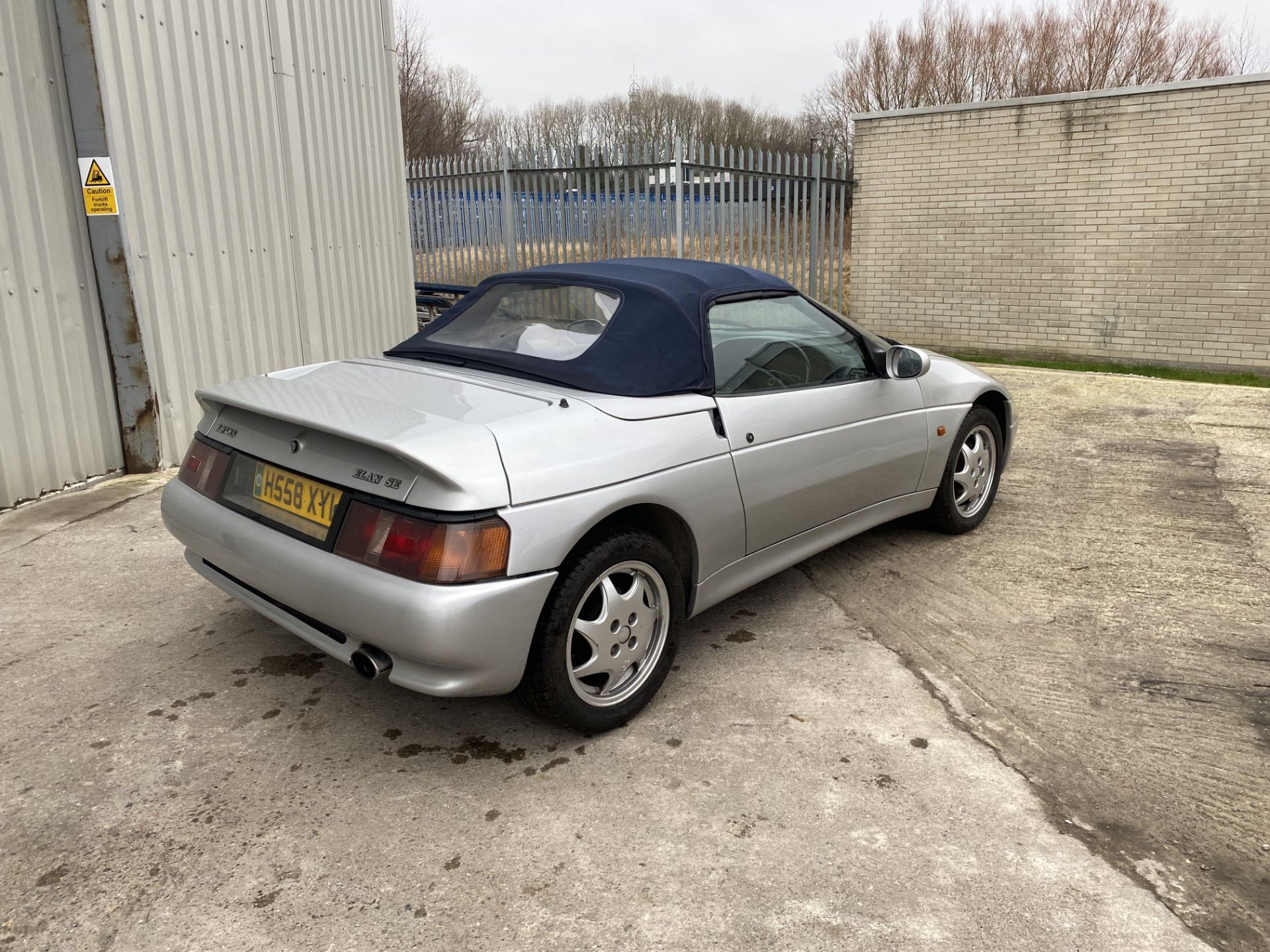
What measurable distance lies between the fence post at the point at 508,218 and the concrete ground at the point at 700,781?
876 centimetres

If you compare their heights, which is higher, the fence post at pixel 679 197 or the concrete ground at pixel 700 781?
the fence post at pixel 679 197

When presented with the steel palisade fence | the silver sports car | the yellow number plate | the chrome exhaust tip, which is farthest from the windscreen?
the steel palisade fence

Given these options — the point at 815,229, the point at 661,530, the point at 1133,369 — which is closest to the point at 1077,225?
the point at 1133,369

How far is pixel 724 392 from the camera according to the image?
3.45m

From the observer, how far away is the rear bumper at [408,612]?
2.50 meters

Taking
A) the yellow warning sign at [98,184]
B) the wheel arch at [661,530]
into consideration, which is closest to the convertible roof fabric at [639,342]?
the wheel arch at [661,530]

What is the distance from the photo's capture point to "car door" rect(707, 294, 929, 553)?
3.47m

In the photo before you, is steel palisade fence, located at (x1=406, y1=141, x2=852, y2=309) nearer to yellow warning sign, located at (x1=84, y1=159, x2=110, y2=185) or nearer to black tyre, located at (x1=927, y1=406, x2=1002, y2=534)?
yellow warning sign, located at (x1=84, y1=159, x2=110, y2=185)

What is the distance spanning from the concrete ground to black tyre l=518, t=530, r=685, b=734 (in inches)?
5.6

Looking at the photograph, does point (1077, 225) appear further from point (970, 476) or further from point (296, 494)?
point (296, 494)

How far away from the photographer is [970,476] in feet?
→ 16.2

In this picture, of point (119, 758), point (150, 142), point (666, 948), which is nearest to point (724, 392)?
point (666, 948)

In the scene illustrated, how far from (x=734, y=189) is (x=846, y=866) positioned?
31.6 ft

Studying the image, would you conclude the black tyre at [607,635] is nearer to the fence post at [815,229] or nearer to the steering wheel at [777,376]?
the steering wheel at [777,376]
